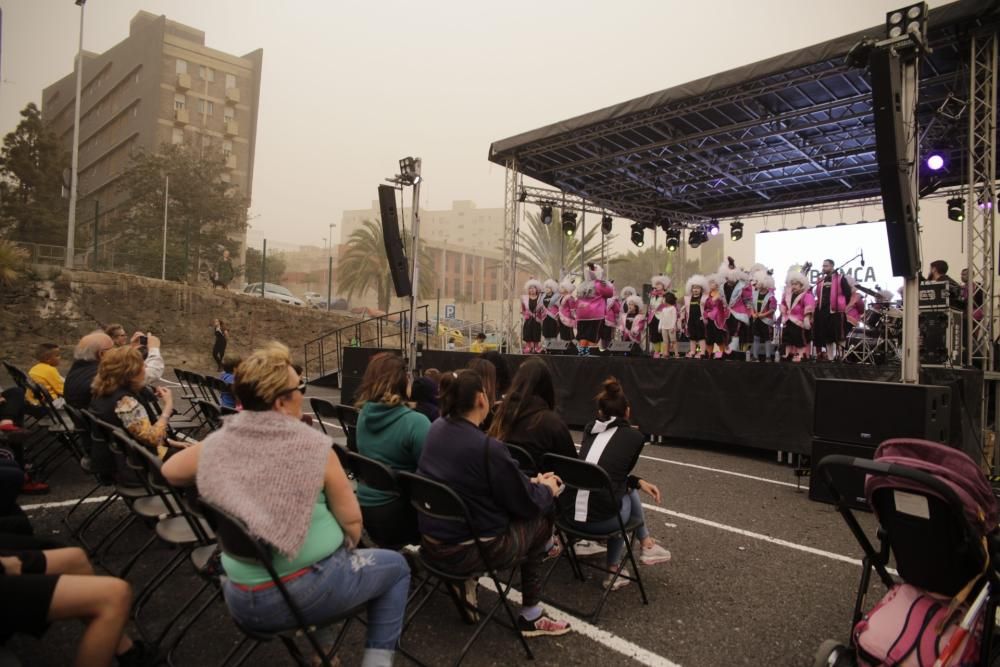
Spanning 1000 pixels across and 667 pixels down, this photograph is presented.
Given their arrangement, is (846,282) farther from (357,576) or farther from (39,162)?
(39,162)

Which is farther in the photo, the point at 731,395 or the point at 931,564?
the point at 731,395

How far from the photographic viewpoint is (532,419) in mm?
3482

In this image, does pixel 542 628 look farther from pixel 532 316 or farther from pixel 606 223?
pixel 606 223

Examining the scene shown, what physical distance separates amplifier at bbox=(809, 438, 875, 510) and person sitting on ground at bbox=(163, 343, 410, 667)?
163 inches

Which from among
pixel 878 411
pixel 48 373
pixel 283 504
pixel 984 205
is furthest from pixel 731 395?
→ pixel 48 373

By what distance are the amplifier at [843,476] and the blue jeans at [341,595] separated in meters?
3.97

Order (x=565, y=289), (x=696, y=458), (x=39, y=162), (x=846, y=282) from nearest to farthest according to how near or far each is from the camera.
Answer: (x=696, y=458) → (x=846, y=282) → (x=565, y=289) → (x=39, y=162)

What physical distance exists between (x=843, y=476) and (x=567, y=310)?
8.22 m

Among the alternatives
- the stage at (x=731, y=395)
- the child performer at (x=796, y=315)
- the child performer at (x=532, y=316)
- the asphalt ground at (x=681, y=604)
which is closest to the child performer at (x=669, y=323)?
the child performer at (x=796, y=315)

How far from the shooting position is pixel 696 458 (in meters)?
7.96

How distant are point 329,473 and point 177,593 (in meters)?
2.05

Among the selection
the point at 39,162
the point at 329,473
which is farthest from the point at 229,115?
the point at 329,473

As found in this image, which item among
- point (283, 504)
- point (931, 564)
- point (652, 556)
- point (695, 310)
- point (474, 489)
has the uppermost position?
point (695, 310)

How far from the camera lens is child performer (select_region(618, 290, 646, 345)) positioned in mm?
12852
